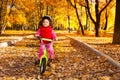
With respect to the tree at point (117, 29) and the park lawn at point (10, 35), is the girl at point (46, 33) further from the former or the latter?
the park lawn at point (10, 35)

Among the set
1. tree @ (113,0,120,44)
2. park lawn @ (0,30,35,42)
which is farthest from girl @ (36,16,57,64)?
park lawn @ (0,30,35,42)

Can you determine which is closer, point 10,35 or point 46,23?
point 46,23

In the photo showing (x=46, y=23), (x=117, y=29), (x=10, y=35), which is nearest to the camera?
(x=46, y=23)

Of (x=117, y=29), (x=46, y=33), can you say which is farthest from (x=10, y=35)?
(x=46, y=33)

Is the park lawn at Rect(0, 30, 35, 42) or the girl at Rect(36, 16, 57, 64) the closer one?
the girl at Rect(36, 16, 57, 64)

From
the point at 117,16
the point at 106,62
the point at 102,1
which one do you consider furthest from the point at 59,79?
the point at 102,1

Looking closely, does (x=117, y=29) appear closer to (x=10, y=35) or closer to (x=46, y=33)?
(x=46, y=33)

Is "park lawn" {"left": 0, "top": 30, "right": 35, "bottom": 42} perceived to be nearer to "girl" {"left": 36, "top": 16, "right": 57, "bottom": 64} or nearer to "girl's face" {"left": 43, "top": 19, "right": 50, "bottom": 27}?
"girl" {"left": 36, "top": 16, "right": 57, "bottom": 64}

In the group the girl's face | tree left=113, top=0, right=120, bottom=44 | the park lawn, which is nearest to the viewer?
the girl's face

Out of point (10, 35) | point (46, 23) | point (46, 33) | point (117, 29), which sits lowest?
point (10, 35)

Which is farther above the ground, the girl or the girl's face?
the girl's face

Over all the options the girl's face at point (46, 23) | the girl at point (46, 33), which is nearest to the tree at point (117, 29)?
the girl at point (46, 33)

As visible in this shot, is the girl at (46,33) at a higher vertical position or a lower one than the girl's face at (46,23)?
lower

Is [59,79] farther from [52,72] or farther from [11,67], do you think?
[11,67]
